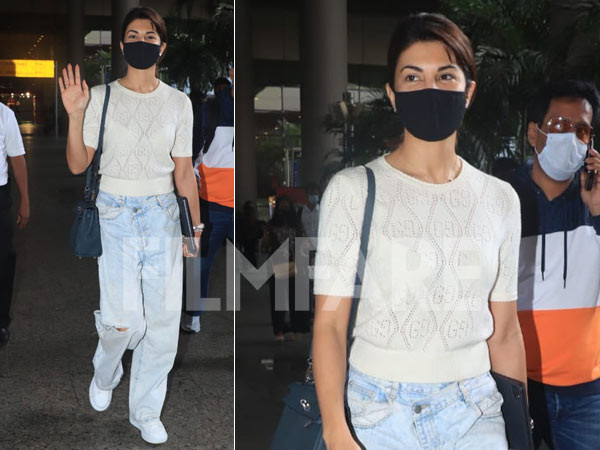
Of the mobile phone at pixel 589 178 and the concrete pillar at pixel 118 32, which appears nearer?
the mobile phone at pixel 589 178

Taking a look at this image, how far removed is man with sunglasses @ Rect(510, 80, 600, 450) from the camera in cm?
261

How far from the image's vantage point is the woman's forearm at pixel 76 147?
3172 millimetres

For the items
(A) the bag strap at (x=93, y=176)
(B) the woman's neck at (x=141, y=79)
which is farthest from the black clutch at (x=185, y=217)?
(B) the woman's neck at (x=141, y=79)

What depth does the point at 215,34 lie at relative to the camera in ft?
10.9

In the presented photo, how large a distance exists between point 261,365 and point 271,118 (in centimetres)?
74

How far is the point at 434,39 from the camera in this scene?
7.31 ft

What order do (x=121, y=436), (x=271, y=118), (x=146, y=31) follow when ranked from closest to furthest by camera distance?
1. (x=271, y=118)
2. (x=146, y=31)
3. (x=121, y=436)

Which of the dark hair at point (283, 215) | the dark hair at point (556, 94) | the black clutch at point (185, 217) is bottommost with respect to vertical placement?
the black clutch at point (185, 217)

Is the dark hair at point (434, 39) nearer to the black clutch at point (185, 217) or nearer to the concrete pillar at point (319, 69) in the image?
the concrete pillar at point (319, 69)

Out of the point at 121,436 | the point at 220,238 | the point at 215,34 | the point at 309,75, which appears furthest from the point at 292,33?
the point at 121,436

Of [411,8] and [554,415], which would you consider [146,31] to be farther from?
[554,415]

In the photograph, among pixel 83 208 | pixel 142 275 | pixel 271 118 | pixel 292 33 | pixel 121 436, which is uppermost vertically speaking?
pixel 292 33

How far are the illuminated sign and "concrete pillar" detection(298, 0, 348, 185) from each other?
99 centimetres

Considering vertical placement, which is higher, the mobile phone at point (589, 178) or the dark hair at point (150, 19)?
the dark hair at point (150, 19)
